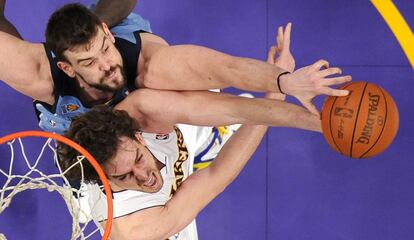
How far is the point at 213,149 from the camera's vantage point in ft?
10.3

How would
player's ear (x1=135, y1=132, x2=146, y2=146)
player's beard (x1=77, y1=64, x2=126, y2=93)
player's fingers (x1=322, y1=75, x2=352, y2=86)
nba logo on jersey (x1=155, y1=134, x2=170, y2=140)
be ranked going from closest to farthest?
player's fingers (x1=322, y1=75, x2=352, y2=86)
player's beard (x1=77, y1=64, x2=126, y2=93)
player's ear (x1=135, y1=132, x2=146, y2=146)
nba logo on jersey (x1=155, y1=134, x2=170, y2=140)

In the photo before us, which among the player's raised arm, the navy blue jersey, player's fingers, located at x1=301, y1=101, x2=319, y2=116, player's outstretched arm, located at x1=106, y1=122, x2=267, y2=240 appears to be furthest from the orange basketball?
the player's raised arm

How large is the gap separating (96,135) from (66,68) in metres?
0.29

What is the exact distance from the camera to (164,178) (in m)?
2.49

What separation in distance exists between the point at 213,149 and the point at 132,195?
864mm

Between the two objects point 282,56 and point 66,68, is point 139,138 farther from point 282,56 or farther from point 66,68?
point 282,56

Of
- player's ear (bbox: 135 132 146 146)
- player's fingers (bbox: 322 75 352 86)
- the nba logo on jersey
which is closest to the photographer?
player's fingers (bbox: 322 75 352 86)

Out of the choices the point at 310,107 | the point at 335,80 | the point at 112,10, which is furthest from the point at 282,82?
the point at 112,10

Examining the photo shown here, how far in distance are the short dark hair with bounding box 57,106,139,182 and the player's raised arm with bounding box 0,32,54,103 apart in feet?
0.74

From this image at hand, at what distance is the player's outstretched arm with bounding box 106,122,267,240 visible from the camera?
233 cm

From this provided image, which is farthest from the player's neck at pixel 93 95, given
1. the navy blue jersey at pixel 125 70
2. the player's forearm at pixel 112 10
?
the player's forearm at pixel 112 10

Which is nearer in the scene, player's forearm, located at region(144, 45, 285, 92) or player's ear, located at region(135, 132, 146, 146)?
player's forearm, located at region(144, 45, 285, 92)

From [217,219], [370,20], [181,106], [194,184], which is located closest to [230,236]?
[217,219]

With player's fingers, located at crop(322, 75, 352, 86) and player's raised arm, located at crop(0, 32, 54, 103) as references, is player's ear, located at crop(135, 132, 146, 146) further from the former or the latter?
player's fingers, located at crop(322, 75, 352, 86)
